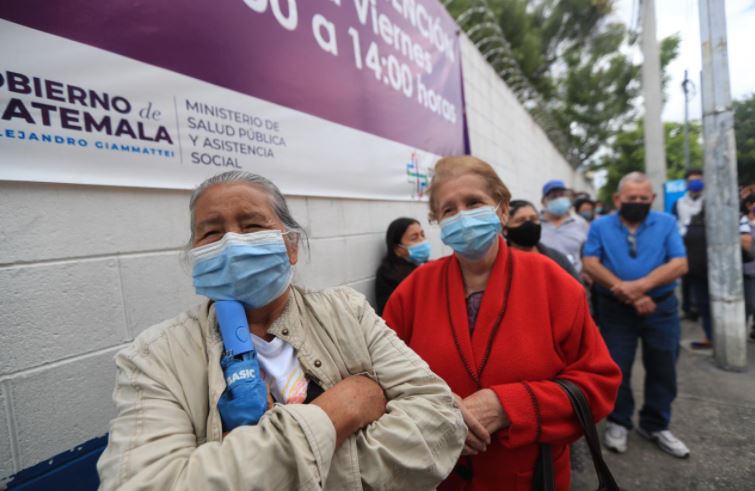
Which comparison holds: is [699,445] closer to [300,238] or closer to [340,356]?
[340,356]

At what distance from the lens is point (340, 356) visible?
3.59 feet

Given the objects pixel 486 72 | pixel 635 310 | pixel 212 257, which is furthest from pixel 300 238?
pixel 486 72

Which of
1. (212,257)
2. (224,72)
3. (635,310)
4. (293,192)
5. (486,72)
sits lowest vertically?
(635,310)

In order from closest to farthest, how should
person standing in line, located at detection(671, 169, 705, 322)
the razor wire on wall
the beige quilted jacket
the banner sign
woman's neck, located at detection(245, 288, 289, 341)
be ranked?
the beige quilted jacket
woman's neck, located at detection(245, 288, 289, 341)
the banner sign
person standing in line, located at detection(671, 169, 705, 322)
the razor wire on wall

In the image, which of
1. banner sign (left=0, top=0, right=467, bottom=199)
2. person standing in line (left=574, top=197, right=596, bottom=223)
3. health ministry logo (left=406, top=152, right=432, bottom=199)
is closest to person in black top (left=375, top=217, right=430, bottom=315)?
banner sign (left=0, top=0, right=467, bottom=199)

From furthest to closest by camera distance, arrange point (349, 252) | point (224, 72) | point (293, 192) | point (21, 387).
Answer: point (349, 252) < point (293, 192) < point (224, 72) < point (21, 387)

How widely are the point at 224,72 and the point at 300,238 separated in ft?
3.53

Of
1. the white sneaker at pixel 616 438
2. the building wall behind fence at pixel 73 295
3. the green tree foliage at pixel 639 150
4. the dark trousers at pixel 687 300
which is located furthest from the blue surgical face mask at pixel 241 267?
the green tree foliage at pixel 639 150

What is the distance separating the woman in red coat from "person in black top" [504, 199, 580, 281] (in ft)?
3.48

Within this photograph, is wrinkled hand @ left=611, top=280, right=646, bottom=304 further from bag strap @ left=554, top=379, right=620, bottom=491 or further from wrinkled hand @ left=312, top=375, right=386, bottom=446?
wrinkled hand @ left=312, top=375, right=386, bottom=446

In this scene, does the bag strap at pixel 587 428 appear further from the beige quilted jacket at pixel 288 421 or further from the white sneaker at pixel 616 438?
the white sneaker at pixel 616 438

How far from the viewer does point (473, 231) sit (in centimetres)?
147

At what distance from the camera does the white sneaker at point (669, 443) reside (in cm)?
234

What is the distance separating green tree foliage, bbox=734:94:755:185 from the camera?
3.73 m
